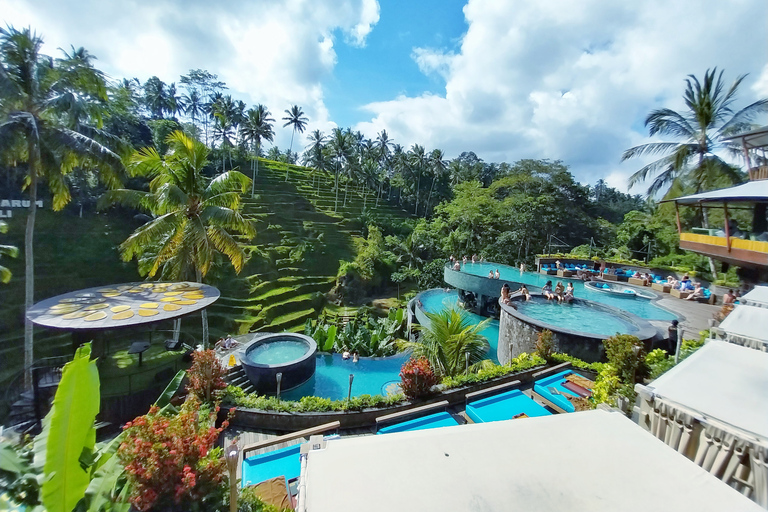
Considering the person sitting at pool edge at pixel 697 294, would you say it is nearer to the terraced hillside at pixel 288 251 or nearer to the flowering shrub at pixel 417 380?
the flowering shrub at pixel 417 380

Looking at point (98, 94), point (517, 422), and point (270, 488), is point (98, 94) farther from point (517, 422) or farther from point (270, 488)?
point (517, 422)

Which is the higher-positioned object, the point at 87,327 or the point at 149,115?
the point at 149,115

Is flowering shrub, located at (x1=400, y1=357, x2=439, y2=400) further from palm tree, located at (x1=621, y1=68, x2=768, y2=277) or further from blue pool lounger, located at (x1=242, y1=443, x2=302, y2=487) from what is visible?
palm tree, located at (x1=621, y1=68, x2=768, y2=277)

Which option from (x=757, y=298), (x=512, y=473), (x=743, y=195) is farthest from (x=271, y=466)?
(x=743, y=195)

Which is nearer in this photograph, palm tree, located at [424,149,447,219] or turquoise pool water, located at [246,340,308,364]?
turquoise pool water, located at [246,340,308,364]

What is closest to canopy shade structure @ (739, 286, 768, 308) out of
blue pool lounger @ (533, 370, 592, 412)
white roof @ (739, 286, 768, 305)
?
white roof @ (739, 286, 768, 305)

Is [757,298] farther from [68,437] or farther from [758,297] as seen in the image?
[68,437]

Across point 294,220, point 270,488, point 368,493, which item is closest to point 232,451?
point 368,493
